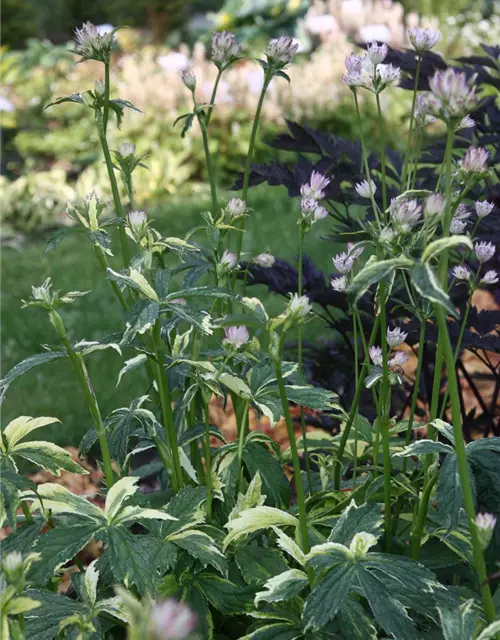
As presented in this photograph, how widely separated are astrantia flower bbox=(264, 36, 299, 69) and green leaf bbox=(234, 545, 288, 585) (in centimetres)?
84

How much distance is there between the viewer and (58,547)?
1.20 m

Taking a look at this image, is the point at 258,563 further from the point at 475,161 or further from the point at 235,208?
the point at 475,161

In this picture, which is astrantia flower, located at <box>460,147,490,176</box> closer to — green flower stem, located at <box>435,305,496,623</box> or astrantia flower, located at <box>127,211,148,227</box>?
green flower stem, located at <box>435,305,496,623</box>

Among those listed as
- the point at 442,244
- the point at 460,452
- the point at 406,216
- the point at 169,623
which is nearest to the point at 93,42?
the point at 406,216

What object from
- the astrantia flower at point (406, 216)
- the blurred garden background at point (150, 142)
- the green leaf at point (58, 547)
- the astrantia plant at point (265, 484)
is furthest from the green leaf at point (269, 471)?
the blurred garden background at point (150, 142)

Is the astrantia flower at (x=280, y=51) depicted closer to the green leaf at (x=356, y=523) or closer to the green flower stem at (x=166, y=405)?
the green flower stem at (x=166, y=405)

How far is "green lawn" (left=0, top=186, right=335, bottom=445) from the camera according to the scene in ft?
10.4

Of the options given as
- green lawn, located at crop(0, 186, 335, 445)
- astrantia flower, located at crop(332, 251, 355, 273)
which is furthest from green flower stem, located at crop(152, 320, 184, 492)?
green lawn, located at crop(0, 186, 335, 445)

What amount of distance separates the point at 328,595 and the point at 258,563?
0.24 metres

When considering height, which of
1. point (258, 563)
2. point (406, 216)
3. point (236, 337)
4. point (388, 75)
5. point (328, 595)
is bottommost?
point (258, 563)

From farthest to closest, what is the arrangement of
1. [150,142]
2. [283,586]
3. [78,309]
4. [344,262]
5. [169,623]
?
[150,142]
[78,309]
[344,262]
[283,586]
[169,623]

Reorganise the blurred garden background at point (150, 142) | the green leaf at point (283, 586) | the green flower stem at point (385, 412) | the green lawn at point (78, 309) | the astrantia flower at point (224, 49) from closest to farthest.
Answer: the green leaf at point (283, 586)
the green flower stem at point (385, 412)
the astrantia flower at point (224, 49)
the green lawn at point (78, 309)
the blurred garden background at point (150, 142)

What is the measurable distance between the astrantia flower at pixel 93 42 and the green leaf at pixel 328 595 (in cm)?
90

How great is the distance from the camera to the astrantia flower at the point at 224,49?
1509 mm
